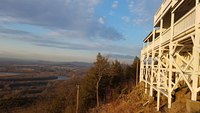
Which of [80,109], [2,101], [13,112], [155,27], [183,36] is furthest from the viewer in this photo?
[2,101]

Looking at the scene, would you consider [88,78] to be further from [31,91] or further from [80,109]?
[31,91]

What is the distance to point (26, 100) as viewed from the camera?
2921 inches

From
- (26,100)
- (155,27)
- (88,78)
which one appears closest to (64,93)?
(88,78)

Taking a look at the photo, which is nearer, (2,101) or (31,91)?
(2,101)

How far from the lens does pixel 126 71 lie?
5194 centimetres

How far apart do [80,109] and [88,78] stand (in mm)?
5388

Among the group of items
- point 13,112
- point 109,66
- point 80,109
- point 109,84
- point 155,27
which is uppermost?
point 155,27

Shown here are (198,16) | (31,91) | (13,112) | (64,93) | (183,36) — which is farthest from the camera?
(31,91)

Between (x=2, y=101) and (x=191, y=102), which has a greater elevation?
(x=191, y=102)

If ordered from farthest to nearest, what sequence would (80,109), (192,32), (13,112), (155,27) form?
(13,112), (80,109), (155,27), (192,32)

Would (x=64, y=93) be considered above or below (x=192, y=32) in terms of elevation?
below

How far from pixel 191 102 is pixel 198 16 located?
319cm

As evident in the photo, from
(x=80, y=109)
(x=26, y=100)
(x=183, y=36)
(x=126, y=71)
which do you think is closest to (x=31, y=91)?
(x=26, y=100)

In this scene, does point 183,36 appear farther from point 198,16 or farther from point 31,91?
point 31,91
